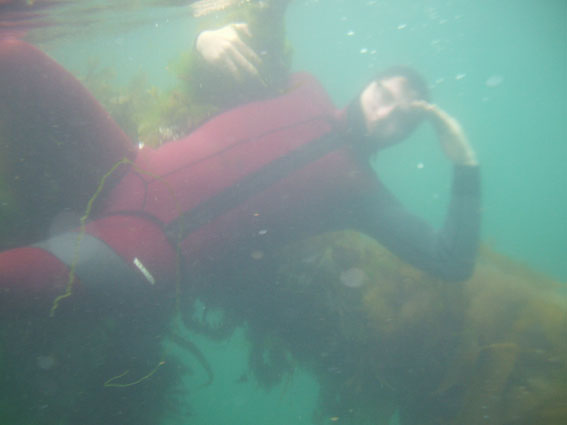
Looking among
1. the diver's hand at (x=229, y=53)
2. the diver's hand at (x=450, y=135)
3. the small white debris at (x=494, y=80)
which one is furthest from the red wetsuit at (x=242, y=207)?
the small white debris at (x=494, y=80)

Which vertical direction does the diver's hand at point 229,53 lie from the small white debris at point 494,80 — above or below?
above

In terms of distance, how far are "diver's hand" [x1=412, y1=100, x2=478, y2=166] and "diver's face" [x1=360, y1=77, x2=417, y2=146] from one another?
0.72ft

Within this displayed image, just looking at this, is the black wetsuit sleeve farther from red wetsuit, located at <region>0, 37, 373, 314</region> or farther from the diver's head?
the diver's head

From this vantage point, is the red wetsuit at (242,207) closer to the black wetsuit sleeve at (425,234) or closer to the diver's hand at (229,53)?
the black wetsuit sleeve at (425,234)

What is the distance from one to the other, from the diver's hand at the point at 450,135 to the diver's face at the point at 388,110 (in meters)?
0.22

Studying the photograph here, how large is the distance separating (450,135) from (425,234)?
182 centimetres

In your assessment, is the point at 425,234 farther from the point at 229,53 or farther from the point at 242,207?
the point at 229,53

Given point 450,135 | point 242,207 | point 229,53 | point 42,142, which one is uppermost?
point 229,53

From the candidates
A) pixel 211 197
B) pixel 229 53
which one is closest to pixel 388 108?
pixel 229 53

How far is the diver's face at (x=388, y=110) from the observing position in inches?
179

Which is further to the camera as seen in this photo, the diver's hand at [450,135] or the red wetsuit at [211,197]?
the diver's hand at [450,135]

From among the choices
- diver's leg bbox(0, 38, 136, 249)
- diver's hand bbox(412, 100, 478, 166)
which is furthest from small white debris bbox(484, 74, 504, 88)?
diver's leg bbox(0, 38, 136, 249)

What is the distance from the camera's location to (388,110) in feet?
15.0

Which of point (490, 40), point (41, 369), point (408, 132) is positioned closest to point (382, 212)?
point (408, 132)
